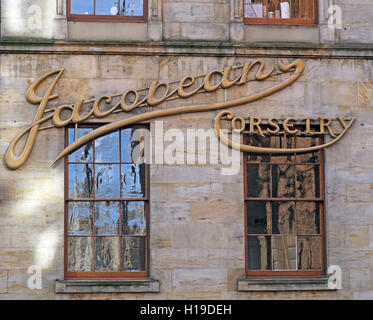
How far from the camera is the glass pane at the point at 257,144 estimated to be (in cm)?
1617

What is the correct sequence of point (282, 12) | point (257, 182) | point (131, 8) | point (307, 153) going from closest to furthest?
1. point (257, 182)
2. point (307, 153)
3. point (131, 8)
4. point (282, 12)

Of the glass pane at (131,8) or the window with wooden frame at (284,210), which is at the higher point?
the glass pane at (131,8)

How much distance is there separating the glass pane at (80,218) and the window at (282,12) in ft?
15.4

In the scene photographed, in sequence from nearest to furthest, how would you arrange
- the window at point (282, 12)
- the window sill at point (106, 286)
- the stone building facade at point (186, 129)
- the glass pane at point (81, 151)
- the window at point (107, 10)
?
the window sill at point (106, 286)
the stone building facade at point (186, 129)
the glass pane at point (81, 151)
the window at point (107, 10)
the window at point (282, 12)

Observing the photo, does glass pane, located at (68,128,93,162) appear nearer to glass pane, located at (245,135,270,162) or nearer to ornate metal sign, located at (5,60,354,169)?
ornate metal sign, located at (5,60,354,169)

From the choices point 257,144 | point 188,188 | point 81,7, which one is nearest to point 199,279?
point 188,188

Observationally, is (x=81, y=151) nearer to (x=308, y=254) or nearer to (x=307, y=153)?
(x=307, y=153)

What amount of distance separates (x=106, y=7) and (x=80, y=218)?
4013 millimetres

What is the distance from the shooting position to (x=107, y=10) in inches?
643

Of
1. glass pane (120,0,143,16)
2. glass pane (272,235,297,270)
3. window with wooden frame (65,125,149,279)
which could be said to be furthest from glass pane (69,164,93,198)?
glass pane (272,235,297,270)

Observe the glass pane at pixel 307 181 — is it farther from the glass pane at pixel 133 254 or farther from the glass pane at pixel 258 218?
the glass pane at pixel 133 254

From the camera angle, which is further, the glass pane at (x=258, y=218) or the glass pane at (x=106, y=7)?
the glass pane at (x=106, y=7)

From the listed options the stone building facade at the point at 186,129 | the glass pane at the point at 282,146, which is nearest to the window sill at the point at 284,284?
the stone building facade at the point at 186,129

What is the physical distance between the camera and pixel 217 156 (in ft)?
52.4
